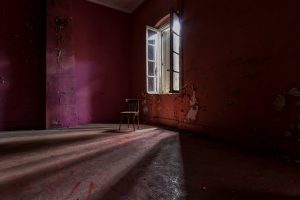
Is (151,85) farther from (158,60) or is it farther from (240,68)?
(240,68)

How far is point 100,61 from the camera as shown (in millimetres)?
5613

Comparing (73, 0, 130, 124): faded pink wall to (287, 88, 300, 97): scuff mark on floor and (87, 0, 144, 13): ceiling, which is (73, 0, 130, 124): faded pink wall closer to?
(87, 0, 144, 13): ceiling

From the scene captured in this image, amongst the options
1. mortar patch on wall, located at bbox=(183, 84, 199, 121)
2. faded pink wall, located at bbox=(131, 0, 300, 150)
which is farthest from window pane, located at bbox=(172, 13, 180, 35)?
mortar patch on wall, located at bbox=(183, 84, 199, 121)

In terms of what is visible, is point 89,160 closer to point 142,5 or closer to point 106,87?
point 106,87

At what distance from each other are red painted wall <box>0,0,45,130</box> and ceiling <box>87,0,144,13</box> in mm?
1610

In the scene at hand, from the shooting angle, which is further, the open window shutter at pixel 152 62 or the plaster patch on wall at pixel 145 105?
the plaster patch on wall at pixel 145 105

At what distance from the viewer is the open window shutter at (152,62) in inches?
210

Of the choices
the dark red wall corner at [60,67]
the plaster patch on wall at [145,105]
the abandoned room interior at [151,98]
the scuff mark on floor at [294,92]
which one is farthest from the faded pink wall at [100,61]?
the scuff mark on floor at [294,92]

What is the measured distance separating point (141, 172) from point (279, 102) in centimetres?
179

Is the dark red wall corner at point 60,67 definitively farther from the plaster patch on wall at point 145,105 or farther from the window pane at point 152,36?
the window pane at point 152,36

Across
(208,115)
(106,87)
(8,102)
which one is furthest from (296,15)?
(8,102)

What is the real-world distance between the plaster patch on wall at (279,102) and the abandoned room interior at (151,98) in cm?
2

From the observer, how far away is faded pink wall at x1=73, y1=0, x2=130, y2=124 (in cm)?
526

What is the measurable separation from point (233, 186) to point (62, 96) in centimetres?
400
